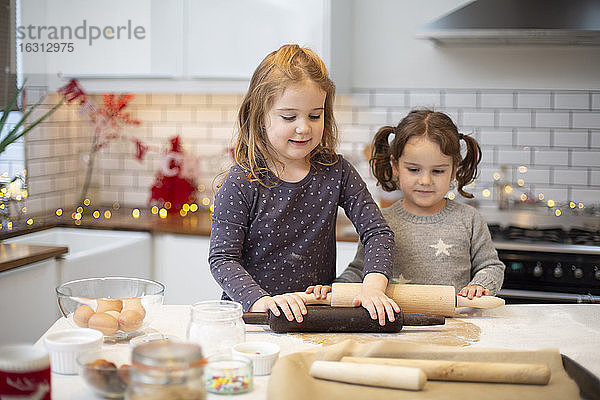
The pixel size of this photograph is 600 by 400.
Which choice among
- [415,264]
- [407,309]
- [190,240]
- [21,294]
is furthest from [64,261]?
[407,309]

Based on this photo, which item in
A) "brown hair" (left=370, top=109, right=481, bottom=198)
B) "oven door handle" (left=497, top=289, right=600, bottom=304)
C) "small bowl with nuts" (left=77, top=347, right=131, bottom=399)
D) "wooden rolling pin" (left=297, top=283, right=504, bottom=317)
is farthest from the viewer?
"oven door handle" (left=497, top=289, right=600, bottom=304)

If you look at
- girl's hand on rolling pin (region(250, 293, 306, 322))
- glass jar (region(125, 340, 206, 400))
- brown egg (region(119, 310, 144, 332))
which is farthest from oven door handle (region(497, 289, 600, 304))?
glass jar (region(125, 340, 206, 400))

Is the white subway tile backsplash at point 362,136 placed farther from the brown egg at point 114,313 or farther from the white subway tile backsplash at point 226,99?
the brown egg at point 114,313

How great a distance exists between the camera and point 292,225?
5.77 ft

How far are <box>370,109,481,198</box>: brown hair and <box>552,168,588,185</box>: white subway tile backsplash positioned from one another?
1280 mm

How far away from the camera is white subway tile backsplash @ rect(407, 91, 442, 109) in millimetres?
3168

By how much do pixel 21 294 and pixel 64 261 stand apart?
216 mm

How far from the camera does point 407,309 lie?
1464mm

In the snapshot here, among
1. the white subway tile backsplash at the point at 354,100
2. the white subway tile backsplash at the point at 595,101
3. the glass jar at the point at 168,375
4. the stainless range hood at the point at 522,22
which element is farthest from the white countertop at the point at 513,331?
the white subway tile backsplash at the point at 354,100

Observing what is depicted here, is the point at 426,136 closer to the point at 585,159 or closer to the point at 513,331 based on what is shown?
the point at 513,331

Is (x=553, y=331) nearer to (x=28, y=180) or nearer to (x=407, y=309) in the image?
(x=407, y=309)

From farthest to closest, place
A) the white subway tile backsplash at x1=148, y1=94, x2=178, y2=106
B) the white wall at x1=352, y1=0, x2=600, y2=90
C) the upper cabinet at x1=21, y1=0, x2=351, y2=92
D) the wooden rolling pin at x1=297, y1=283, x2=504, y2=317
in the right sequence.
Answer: the white subway tile backsplash at x1=148, y1=94, x2=178, y2=106 < the white wall at x1=352, y1=0, x2=600, y2=90 < the upper cabinet at x1=21, y1=0, x2=351, y2=92 < the wooden rolling pin at x1=297, y1=283, x2=504, y2=317

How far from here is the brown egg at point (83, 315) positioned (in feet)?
4.19

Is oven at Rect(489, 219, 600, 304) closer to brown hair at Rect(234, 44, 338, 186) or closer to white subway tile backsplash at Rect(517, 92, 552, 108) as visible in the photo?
white subway tile backsplash at Rect(517, 92, 552, 108)
